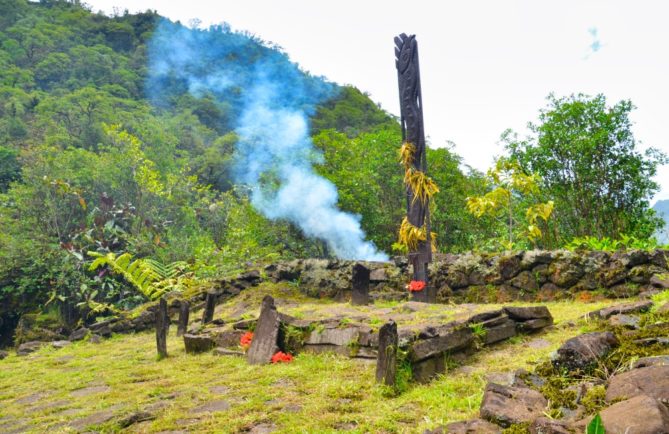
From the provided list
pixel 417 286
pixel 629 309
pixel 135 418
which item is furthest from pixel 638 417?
pixel 417 286

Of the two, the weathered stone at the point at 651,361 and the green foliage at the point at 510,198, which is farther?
the green foliage at the point at 510,198

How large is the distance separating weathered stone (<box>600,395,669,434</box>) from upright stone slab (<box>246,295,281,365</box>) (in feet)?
15.8

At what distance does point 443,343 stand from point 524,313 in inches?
53.6

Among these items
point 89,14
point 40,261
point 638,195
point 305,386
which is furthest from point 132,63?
point 305,386

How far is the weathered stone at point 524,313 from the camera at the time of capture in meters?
6.16

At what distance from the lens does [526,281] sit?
386 inches

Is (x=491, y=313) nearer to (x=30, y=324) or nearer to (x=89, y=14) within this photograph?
(x=30, y=324)

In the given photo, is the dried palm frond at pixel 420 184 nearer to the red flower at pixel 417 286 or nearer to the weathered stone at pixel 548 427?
the red flower at pixel 417 286

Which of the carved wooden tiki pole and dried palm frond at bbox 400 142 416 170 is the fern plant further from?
dried palm frond at bbox 400 142 416 170

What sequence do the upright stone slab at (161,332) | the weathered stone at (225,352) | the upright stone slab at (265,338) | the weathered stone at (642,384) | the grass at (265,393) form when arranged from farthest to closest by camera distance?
the upright stone slab at (161,332)
the weathered stone at (225,352)
the upright stone slab at (265,338)
the grass at (265,393)
the weathered stone at (642,384)

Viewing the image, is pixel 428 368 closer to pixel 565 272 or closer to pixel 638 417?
pixel 638 417

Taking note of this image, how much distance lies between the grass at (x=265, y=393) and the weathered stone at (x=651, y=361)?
1.17 m

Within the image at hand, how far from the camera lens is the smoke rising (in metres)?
16.8

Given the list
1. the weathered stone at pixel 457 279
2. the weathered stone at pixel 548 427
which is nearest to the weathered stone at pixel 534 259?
the weathered stone at pixel 457 279
